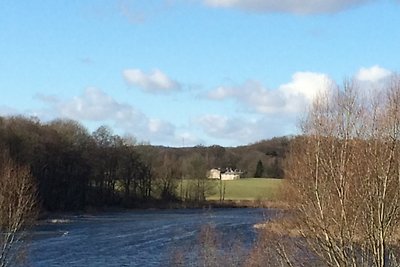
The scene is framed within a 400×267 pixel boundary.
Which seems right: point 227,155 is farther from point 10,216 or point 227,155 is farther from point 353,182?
point 353,182

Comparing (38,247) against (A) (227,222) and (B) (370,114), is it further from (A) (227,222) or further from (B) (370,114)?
(B) (370,114)

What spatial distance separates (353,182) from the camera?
11812mm

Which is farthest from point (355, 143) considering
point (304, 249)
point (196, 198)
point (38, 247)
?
point (196, 198)

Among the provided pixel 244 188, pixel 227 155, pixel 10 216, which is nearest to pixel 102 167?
pixel 244 188

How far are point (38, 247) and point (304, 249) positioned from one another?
26.7 metres

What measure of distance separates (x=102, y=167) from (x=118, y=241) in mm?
44516

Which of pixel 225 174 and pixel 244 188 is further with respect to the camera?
pixel 225 174

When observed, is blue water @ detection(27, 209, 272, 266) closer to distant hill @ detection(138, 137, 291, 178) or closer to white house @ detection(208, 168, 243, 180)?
distant hill @ detection(138, 137, 291, 178)

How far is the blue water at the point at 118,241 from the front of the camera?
120 feet

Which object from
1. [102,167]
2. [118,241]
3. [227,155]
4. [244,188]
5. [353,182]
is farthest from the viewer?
[227,155]

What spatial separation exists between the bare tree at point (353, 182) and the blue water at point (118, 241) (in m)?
17.4

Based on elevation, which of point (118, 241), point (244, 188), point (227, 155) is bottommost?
point (118, 241)

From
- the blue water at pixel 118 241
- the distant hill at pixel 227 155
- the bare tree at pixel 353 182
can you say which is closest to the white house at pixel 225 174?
the distant hill at pixel 227 155

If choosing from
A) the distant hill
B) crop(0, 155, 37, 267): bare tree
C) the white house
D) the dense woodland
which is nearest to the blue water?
crop(0, 155, 37, 267): bare tree
